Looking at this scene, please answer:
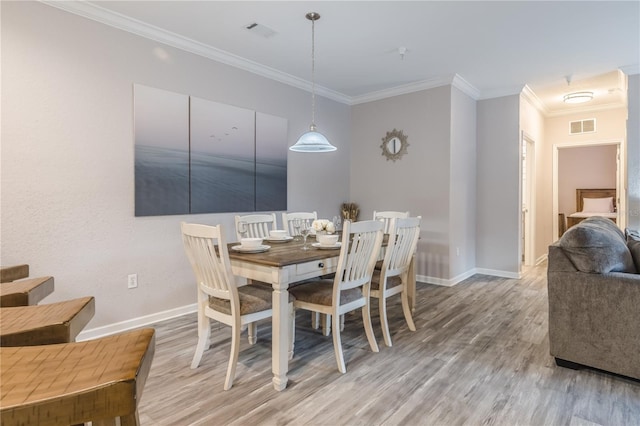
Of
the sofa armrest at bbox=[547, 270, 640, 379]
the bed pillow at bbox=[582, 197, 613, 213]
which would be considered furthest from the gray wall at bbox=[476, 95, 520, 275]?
the bed pillow at bbox=[582, 197, 613, 213]

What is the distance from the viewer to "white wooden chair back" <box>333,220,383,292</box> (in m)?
2.30

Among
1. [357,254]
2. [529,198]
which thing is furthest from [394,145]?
[357,254]

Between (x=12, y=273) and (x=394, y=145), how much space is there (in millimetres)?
4534

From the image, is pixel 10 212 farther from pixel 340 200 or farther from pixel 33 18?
pixel 340 200

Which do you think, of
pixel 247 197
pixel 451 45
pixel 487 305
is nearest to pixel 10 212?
pixel 247 197

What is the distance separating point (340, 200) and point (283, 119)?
62.9 inches

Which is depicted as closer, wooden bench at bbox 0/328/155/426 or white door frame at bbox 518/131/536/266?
wooden bench at bbox 0/328/155/426

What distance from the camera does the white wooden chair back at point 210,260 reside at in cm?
207

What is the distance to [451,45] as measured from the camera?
3613 mm

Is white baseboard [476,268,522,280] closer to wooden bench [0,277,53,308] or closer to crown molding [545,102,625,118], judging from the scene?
crown molding [545,102,625,118]

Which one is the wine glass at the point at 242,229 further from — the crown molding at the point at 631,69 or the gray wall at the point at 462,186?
the crown molding at the point at 631,69

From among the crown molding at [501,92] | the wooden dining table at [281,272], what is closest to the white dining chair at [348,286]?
the wooden dining table at [281,272]

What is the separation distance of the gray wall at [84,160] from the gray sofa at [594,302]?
3041 millimetres

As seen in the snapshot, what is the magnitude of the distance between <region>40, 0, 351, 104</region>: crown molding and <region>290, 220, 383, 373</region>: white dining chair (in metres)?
2.52
